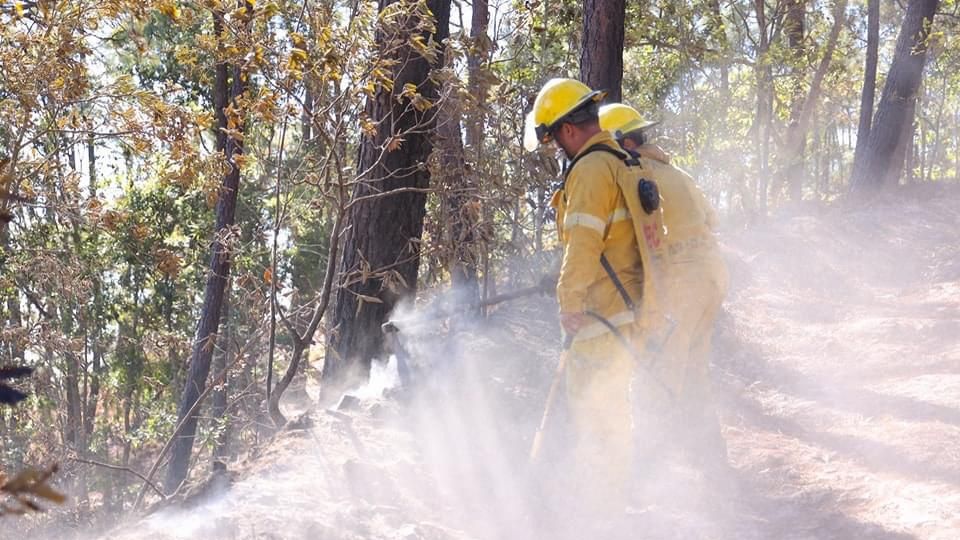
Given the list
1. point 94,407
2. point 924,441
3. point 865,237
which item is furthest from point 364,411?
point 94,407

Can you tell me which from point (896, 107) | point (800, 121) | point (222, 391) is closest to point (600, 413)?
point (896, 107)

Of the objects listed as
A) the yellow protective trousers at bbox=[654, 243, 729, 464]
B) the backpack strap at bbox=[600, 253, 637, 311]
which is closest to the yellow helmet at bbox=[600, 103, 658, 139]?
the yellow protective trousers at bbox=[654, 243, 729, 464]

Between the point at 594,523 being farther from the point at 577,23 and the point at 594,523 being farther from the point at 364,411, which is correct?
the point at 577,23

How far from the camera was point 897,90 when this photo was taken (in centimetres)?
1541

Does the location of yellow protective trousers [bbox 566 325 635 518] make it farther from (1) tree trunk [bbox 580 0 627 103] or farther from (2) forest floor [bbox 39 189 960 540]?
(1) tree trunk [bbox 580 0 627 103]

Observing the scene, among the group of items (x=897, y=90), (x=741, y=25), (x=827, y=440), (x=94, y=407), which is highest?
(x=741, y=25)

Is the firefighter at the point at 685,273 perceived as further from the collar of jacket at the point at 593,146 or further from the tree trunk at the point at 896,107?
the tree trunk at the point at 896,107

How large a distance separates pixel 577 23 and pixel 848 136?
3586 centimetres

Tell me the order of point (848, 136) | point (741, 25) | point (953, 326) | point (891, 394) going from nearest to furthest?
point (891, 394) < point (953, 326) < point (741, 25) < point (848, 136)

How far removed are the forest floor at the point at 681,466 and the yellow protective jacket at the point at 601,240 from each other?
0.95 m

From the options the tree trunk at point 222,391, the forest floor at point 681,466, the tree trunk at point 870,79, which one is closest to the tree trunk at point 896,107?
the tree trunk at point 870,79

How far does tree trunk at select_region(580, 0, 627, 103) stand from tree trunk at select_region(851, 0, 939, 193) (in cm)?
829

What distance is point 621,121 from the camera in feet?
20.3

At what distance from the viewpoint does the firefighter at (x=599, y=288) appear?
4812 millimetres
